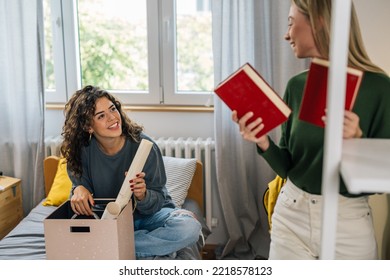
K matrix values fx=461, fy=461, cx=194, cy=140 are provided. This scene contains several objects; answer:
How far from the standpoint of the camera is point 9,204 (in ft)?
6.25

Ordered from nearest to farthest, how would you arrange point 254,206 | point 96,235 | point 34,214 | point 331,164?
point 331,164 → point 96,235 → point 34,214 → point 254,206

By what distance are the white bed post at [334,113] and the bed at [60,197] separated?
98cm

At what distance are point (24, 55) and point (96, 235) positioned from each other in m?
1.15

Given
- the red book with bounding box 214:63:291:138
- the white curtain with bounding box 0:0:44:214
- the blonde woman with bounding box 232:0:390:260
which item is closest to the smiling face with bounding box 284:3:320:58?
the blonde woman with bounding box 232:0:390:260

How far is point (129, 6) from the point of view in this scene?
204 centimetres

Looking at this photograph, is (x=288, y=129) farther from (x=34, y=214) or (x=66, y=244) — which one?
(x=34, y=214)

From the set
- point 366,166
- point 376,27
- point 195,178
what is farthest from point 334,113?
point 195,178

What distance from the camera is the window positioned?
2002 mm

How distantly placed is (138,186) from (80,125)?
1.02 ft

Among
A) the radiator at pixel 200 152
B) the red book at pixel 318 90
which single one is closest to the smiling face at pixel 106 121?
the radiator at pixel 200 152

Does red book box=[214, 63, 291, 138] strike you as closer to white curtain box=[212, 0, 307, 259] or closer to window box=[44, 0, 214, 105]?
white curtain box=[212, 0, 307, 259]

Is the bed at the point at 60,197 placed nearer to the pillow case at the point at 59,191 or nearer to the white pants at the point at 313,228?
the pillow case at the point at 59,191

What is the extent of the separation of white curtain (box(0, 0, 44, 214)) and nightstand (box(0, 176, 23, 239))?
0.25ft
